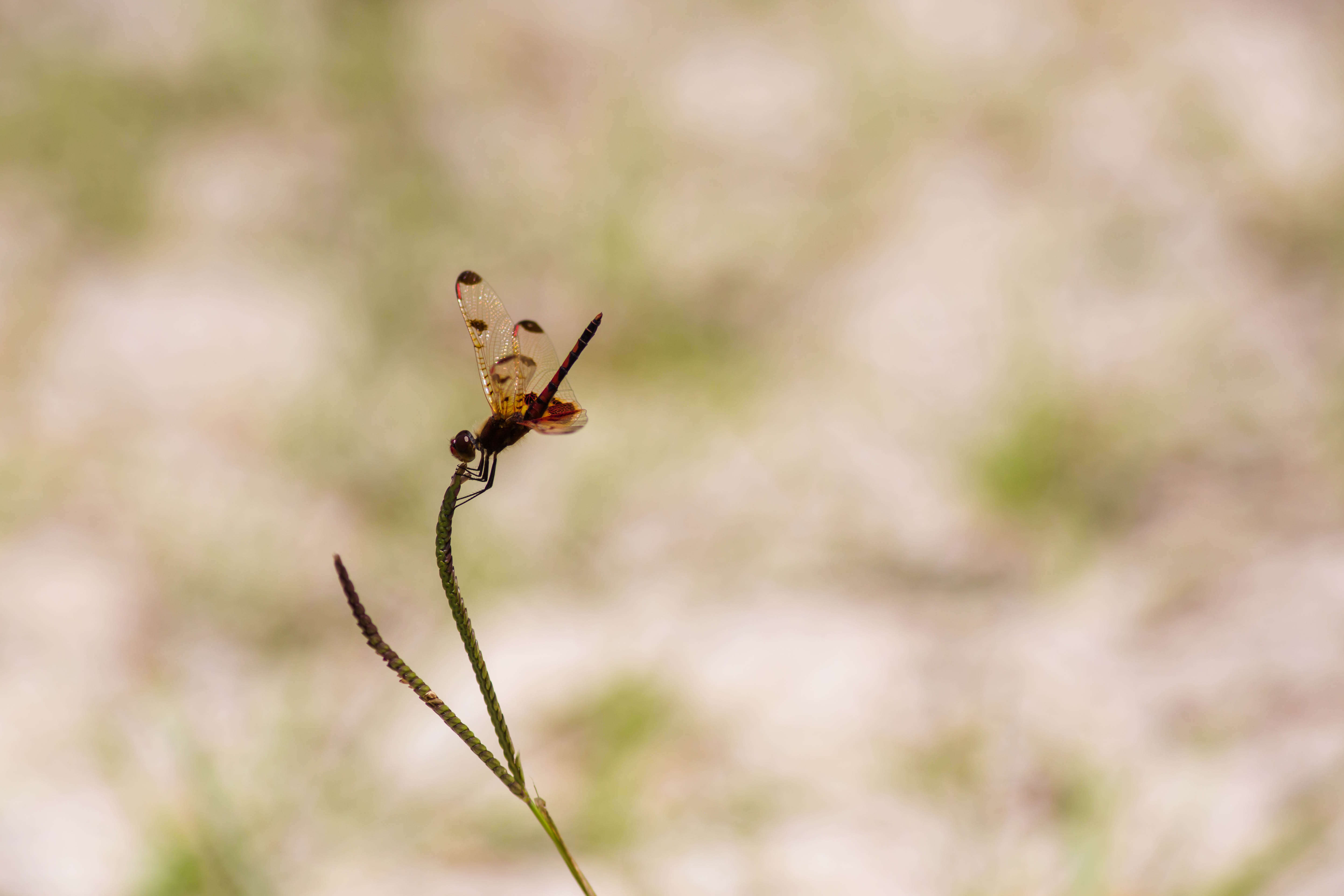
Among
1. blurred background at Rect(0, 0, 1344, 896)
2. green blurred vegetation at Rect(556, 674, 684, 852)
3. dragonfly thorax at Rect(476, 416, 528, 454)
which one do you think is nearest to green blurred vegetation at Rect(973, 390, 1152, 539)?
blurred background at Rect(0, 0, 1344, 896)

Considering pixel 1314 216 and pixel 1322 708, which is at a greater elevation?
pixel 1314 216

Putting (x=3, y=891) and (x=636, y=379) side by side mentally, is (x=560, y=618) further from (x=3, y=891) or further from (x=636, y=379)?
(x=3, y=891)

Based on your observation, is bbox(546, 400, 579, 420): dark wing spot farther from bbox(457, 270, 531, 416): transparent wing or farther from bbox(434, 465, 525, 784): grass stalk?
bbox(434, 465, 525, 784): grass stalk

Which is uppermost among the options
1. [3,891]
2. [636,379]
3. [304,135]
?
[304,135]

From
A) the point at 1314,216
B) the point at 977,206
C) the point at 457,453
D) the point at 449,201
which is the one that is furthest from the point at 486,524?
the point at 1314,216

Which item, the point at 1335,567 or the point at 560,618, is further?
the point at 560,618

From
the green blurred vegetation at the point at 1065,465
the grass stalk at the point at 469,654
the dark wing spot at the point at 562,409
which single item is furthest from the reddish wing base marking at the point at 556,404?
the green blurred vegetation at the point at 1065,465

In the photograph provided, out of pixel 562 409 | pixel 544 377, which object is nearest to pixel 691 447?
pixel 544 377
